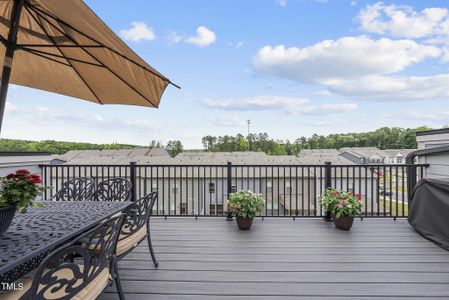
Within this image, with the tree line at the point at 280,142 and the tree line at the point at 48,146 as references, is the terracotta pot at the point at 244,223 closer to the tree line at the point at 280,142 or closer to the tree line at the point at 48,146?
the tree line at the point at 48,146

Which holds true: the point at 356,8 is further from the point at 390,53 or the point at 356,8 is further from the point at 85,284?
the point at 85,284

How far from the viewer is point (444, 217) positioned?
321 centimetres

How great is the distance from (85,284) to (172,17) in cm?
929

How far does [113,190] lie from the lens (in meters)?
3.70

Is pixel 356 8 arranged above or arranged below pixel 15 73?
above

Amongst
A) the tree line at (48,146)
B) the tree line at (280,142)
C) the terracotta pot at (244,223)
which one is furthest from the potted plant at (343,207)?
the tree line at (280,142)

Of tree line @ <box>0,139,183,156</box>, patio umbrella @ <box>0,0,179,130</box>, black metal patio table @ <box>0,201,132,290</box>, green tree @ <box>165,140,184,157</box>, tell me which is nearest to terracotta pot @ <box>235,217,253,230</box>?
black metal patio table @ <box>0,201,132,290</box>

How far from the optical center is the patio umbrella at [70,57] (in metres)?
1.77

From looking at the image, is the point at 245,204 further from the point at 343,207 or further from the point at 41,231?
the point at 41,231

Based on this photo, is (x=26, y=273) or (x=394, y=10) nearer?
(x=26, y=273)

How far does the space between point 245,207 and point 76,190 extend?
8.20ft

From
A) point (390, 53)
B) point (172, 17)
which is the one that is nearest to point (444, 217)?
point (390, 53)

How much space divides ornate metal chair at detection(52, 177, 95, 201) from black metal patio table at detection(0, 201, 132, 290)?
0.90 m

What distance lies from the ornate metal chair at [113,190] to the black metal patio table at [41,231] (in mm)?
991
